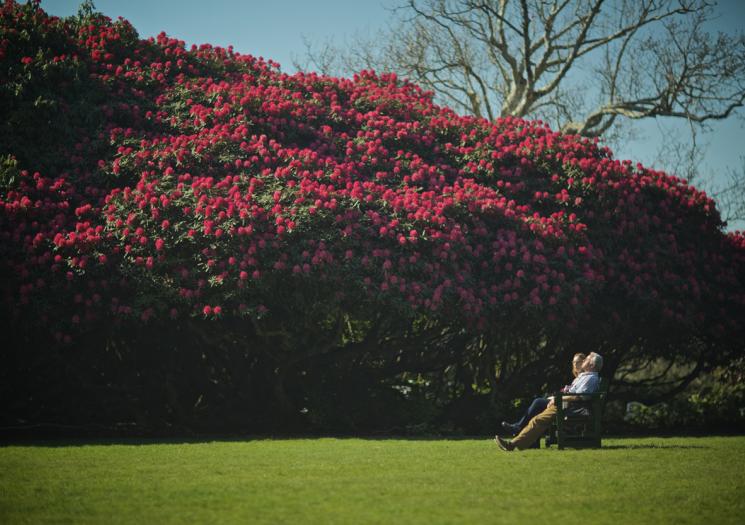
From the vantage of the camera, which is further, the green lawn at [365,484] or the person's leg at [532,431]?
the person's leg at [532,431]

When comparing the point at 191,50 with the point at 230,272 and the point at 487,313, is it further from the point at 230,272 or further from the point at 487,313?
the point at 487,313

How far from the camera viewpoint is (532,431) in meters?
9.05

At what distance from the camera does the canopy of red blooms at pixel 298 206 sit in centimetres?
1012

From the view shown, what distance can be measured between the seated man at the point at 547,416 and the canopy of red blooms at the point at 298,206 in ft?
5.09

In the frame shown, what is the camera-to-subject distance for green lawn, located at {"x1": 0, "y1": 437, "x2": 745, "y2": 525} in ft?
17.3

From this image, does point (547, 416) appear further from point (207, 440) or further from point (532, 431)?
point (207, 440)

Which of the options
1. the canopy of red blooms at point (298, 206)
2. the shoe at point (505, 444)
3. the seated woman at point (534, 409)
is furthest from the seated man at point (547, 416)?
the canopy of red blooms at point (298, 206)

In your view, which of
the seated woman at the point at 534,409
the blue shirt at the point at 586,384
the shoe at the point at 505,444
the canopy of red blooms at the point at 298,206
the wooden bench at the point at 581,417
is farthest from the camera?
the canopy of red blooms at the point at 298,206

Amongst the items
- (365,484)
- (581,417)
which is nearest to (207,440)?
(365,484)

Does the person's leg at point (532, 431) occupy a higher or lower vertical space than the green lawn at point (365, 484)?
higher

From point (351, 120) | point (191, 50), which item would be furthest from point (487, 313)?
Answer: point (191, 50)

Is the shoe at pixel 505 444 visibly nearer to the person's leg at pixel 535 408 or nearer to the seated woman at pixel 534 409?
the seated woman at pixel 534 409

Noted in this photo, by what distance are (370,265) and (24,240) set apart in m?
4.32

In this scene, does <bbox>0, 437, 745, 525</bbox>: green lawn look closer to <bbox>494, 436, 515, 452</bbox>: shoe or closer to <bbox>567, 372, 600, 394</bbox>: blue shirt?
<bbox>494, 436, 515, 452</bbox>: shoe
